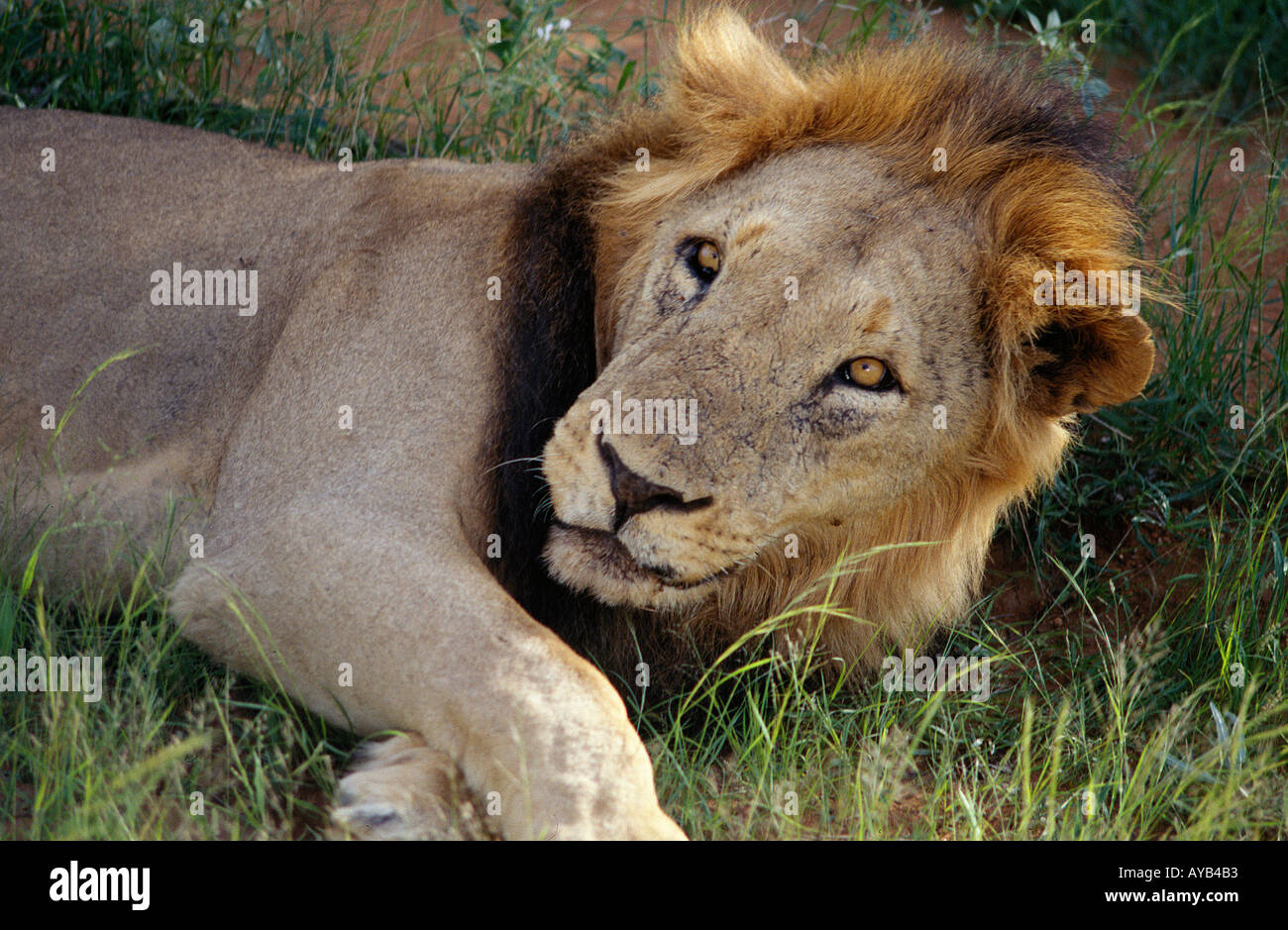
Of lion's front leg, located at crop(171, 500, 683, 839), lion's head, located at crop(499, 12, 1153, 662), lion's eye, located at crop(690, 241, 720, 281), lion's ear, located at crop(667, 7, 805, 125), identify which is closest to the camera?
lion's front leg, located at crop(171, 500, 683, 839)

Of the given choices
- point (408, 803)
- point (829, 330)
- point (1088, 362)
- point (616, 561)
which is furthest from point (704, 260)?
point (408, 803)

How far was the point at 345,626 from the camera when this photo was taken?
2.88m

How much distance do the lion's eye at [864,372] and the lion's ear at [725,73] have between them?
30.7 inches

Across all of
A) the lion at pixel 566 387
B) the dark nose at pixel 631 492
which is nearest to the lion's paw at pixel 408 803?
the lion at pixel 566 387

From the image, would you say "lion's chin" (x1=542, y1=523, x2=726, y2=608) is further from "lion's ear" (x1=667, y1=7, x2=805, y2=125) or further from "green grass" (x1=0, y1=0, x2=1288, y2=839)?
"lion's ear" (x1=667, y1=7, x2=805, y2=125)

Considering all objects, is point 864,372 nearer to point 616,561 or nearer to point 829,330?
point 829,330

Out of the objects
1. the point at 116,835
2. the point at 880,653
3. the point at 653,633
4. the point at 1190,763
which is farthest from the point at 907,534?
the point at 116,835

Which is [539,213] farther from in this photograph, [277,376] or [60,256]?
[60,256]

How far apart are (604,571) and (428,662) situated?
414mm

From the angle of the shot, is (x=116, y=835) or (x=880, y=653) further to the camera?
(x=880, y=653)

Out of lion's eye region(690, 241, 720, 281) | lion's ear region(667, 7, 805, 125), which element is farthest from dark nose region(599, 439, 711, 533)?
lion's ear region(667, 7, 805, 125)

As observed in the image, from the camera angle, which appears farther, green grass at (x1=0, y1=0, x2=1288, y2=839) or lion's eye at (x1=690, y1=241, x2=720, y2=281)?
lion's eye at (x1=690, y1=241, x2=720, y2=281)

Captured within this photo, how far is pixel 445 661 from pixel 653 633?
0.80 m

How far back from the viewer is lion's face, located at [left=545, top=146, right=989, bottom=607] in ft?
9.21
